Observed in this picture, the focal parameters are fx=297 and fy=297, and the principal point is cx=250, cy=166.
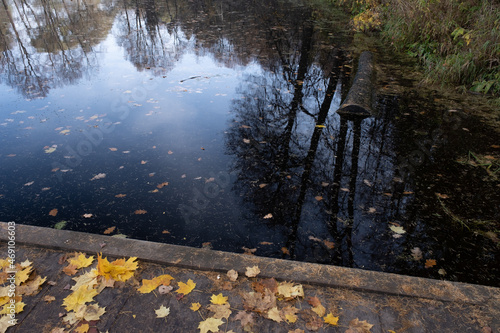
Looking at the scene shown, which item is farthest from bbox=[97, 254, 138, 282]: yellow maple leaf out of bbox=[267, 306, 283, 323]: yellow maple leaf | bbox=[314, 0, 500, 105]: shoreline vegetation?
bbox=[314, 0, 500, 105]: shoreline vegetation

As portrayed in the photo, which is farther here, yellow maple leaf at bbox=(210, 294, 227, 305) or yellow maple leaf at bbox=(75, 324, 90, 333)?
yellow maple leaf at bbox=(210, 294, 227, 305)

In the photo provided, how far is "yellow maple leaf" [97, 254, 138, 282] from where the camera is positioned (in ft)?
8.07

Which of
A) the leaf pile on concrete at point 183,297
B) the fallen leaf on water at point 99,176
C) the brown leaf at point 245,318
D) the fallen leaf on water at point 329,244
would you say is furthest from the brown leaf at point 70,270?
the fallen leaf on water at point 329,244

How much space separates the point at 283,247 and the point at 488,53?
690 cm

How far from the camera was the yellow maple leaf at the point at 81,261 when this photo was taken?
2.55 meters

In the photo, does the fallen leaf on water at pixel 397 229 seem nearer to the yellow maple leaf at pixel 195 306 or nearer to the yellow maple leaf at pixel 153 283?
the yellow maple leaf at pixel 195 306

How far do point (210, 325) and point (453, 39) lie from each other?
9.16 metres

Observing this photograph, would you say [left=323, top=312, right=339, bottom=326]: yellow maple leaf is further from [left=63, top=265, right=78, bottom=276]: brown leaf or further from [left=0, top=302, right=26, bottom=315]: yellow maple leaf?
[left=0, top=302, right=26, bottom=315]: yellow maple leaf

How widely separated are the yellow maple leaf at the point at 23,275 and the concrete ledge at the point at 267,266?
28 cm

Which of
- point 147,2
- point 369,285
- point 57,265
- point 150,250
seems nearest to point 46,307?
point 57,265

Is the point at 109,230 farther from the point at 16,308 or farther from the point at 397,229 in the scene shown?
the point at 397,229

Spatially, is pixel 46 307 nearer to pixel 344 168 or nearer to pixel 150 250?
pixel 150 250

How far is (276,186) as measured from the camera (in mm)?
4047

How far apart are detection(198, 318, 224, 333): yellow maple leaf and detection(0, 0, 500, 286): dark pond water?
1.04 metres
